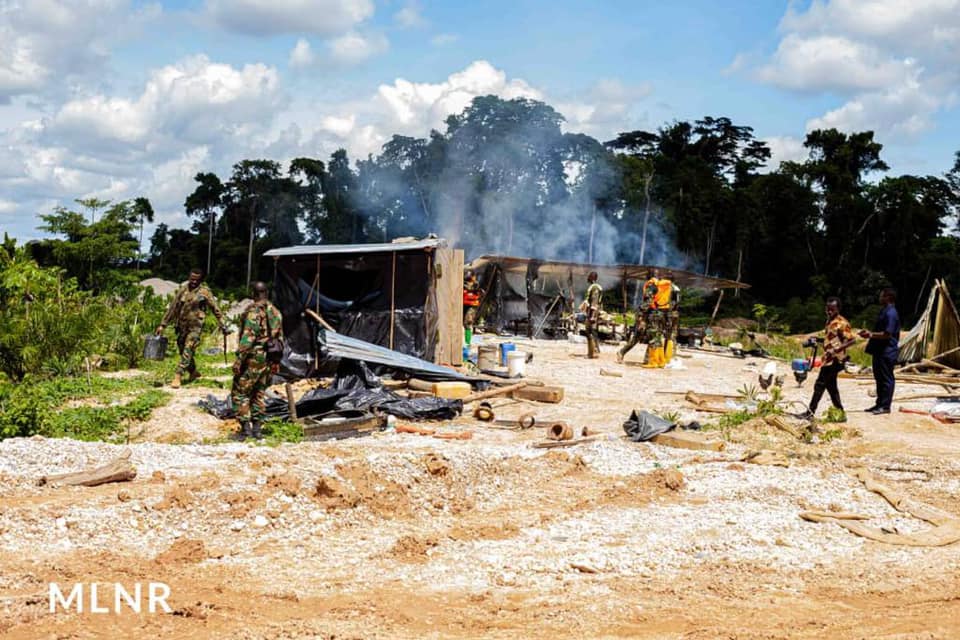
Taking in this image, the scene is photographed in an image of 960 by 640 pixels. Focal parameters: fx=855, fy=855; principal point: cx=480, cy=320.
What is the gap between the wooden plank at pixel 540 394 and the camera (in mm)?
11531

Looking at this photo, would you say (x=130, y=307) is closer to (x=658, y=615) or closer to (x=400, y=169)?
(x=658, y=615)

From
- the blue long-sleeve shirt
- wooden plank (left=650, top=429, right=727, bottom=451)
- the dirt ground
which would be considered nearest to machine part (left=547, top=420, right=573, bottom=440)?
the dirt ground

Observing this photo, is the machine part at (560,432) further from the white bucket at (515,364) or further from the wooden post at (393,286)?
the wooden post at (393,286)

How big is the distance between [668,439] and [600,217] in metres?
30.8

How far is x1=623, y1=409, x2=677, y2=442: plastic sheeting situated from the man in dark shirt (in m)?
3.55

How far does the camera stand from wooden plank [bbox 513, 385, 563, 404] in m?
11.5

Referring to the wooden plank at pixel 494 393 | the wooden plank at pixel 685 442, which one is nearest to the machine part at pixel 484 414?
the wooden plank at pixel 494 393

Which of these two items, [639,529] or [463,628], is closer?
[463,628]

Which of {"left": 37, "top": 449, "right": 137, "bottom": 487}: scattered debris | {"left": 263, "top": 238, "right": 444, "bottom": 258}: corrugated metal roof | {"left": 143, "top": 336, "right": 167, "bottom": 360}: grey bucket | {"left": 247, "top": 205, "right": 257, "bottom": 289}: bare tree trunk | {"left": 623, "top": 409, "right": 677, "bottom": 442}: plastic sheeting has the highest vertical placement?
{"left": 247, "top": 205, "right": 257, "bottom": 289}: bare tree trunk

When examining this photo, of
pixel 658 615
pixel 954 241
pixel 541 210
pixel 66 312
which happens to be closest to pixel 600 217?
pixel 541 210

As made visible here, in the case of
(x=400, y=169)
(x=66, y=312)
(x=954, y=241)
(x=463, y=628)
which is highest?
(x=400, y=169)

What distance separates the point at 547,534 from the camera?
598cm

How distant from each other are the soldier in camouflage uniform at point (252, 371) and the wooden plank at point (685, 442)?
4.03m

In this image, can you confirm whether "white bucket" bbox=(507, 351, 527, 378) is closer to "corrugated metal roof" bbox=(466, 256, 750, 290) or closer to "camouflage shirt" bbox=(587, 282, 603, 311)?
"camouflage shirt" bbox=(587, 282, 603, 311)
